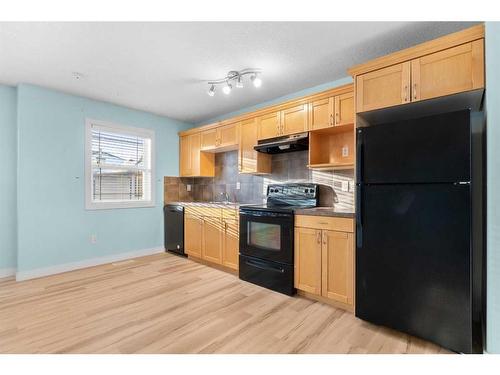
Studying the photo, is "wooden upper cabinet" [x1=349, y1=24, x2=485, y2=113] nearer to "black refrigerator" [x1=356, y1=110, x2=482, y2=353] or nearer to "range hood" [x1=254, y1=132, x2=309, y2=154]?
"black refrigerator" [x1=356, y1=110, x2=482, y2=353]

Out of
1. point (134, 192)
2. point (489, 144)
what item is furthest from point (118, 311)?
point (489, 144)

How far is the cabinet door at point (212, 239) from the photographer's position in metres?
3.53

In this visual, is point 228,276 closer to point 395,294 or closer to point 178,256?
point 178,256

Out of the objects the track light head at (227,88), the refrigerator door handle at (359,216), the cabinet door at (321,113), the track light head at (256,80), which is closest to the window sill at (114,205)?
the track light head at (227,88)

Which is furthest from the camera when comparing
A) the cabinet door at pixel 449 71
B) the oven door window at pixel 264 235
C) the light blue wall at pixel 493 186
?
the oven door window at pixel 264 235

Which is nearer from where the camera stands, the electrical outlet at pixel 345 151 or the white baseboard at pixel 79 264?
the electrical outlet at pixel 345 151

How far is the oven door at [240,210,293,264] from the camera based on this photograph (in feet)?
8.88

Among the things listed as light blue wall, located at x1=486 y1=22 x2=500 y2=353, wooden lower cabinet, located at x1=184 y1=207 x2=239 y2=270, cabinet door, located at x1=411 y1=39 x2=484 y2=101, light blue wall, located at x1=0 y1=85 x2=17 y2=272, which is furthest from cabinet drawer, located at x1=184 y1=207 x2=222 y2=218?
light blue wall, located at x1=486 y1=22 x2=500 y2=353

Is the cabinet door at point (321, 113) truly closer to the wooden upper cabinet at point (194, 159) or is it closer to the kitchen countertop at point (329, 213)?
the kitchen countertop at point (329, 213)

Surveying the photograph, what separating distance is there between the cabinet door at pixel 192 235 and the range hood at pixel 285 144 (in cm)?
152

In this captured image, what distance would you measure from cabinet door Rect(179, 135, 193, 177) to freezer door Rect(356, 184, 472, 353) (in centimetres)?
327

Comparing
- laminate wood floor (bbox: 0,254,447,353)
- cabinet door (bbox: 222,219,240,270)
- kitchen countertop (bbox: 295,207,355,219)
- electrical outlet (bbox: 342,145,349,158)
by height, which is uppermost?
electrical outlet (bbox: 342,145,349,158)

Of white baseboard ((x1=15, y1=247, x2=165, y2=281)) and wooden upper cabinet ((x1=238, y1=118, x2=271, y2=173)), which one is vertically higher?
wooden upper cabinet ((x1=238, y1=118, x2=271, y2=173))

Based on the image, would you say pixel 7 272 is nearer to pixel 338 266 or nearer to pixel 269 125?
pixel 269 125
